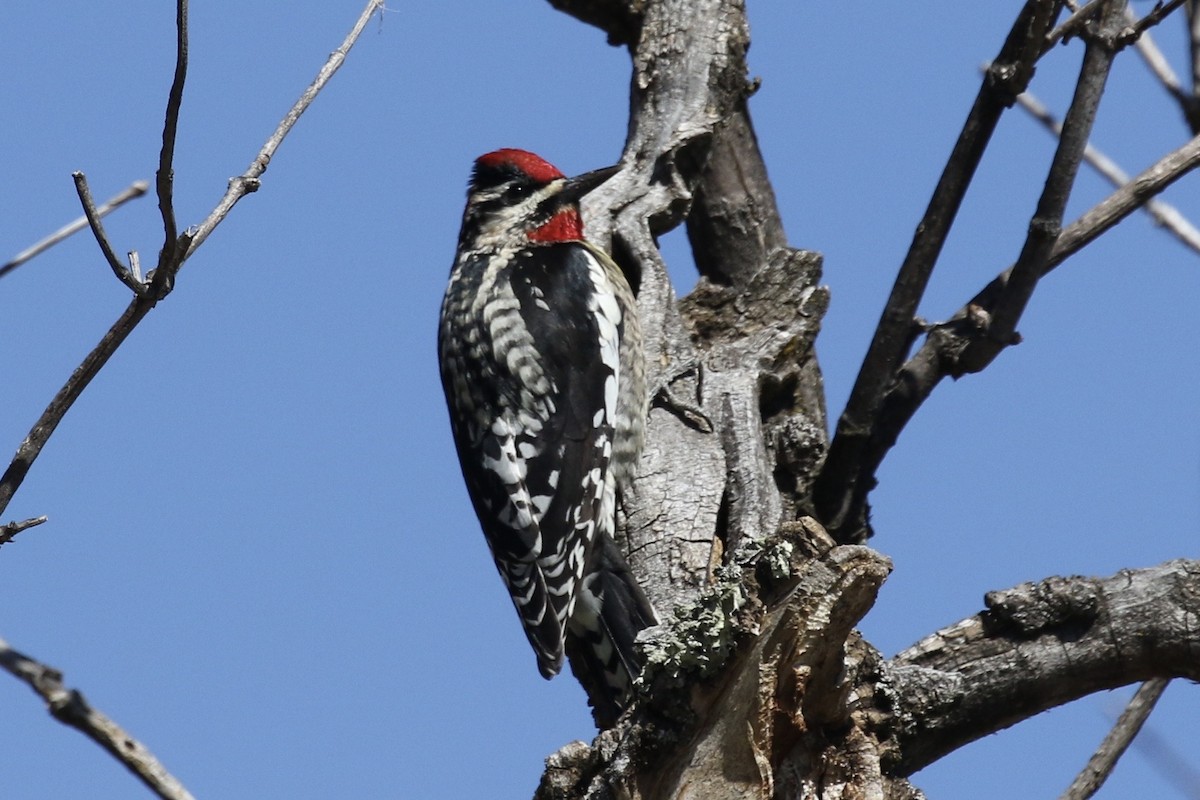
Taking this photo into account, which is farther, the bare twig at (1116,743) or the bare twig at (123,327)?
A: the bare twig at (1116,743)

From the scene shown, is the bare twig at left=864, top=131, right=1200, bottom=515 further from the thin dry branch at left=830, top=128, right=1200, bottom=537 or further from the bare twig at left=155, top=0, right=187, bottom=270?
→ the bare twig at left=155, top=0, right=187, bottom=270

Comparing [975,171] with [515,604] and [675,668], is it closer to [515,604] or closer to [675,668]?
[515,604]

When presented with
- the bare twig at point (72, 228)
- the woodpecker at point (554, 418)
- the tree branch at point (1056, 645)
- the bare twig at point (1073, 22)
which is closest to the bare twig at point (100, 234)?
the bare twig at point (72, 228)

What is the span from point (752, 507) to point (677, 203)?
1.26m

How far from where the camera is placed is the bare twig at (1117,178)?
273 cm

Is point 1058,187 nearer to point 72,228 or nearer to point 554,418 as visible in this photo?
point 554,418

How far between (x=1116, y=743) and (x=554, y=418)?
197 centimetres

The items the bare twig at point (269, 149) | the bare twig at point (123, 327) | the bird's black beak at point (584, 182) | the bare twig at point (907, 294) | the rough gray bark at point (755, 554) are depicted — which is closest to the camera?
the bare twig at point (123, 327)

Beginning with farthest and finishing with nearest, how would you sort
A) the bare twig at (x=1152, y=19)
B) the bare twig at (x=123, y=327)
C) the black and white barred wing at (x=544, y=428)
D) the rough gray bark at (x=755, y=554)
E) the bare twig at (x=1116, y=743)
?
the black and white barred wing at (x=544, y=428) < the bare twig at (x=1152, y=19) < the bare twig at (x=1116, y=743) < the rough gray bark at (x=755, y=554) < the bare twig at (x=123, y=327)

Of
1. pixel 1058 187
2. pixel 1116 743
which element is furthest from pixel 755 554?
Result: pixel 1058 187

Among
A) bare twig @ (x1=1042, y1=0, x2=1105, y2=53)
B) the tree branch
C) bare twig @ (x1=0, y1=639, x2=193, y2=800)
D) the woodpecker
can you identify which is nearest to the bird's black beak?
the woodpecker

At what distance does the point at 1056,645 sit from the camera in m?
2.64

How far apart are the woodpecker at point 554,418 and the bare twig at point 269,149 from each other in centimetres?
189

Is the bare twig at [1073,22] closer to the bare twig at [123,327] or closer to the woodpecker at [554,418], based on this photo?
the woodpecker at [554,418]
